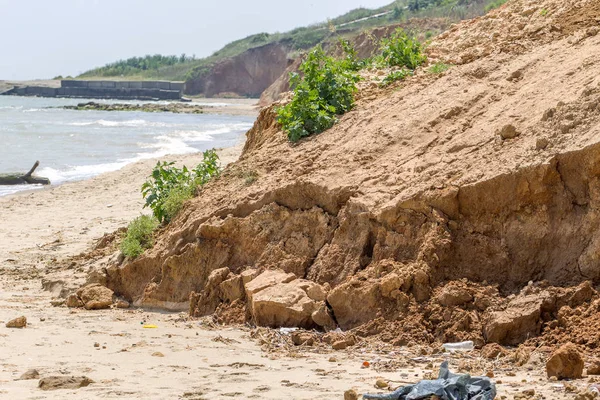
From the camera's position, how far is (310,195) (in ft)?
27.9

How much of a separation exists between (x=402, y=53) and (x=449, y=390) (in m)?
6.45

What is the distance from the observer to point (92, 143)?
1316 inches

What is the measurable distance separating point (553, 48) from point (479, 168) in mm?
2123

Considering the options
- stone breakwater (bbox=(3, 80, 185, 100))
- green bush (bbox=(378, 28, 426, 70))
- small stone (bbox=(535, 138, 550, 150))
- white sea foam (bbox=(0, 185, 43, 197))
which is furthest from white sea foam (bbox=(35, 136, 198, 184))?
stone breakwater (bbox=(3, 80, 185, 100))

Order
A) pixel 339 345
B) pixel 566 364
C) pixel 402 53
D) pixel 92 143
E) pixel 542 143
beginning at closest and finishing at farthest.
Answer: pixel 566 364 < pixel 339 345 < pixel 542 143 < pixel 402 53 < pixel 92 143

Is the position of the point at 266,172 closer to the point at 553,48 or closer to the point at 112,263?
the point at 112,263

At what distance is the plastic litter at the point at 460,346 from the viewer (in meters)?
6.48

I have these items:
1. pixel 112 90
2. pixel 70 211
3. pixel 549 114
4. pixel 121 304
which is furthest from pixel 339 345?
pixel 112 90

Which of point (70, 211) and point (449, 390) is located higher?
point (449, 390)

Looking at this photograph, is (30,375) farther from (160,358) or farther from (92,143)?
(92,143)

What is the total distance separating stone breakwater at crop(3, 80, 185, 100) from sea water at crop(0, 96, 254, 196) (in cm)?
3800

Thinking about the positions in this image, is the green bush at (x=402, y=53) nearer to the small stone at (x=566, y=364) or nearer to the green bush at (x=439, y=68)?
the green bush at (x=439, y=68)

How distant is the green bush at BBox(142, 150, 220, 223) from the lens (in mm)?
9844

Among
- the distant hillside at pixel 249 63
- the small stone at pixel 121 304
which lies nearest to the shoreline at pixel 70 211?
the small stone at pixel 121 304
